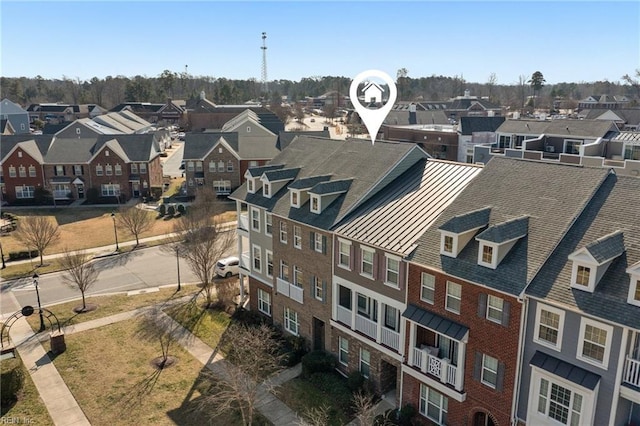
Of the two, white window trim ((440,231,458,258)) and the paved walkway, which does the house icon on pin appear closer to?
white window trim ((440,231,458,258))

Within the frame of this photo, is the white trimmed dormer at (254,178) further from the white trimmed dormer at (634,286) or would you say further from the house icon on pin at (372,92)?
the white trimmed dormer at (634,286)

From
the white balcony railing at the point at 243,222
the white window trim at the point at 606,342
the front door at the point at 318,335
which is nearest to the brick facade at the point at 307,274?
the front door at the point at 318,335

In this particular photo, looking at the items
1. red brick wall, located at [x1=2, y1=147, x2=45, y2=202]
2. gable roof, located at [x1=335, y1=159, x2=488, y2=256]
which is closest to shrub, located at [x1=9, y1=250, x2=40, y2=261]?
red brick wall, located at [x1=2, y1=147, x2=45, y2=202]

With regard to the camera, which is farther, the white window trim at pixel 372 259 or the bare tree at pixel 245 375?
the white window trim at pixel 372 259

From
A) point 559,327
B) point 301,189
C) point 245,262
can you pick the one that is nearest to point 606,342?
point 559,327

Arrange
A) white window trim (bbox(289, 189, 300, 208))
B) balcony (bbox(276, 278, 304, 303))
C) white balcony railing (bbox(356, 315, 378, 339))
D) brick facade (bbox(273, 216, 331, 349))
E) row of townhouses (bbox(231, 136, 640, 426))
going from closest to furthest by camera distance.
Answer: row of townhouses (bbox(231, 136, 640, 426)) < white balcony railing (bbox(356, 315, 378, 339)) < brick facade (bbox(273, 216, 331, 349)) < white window trim (bbox(289, 189, 300, 208)) < balcony (bbox(276, 278, 304, 303))

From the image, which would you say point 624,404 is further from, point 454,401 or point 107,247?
point 107,247

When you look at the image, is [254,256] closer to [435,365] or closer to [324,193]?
[324,193]
